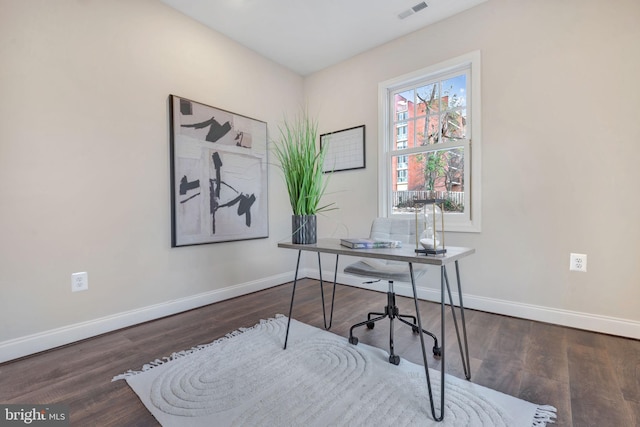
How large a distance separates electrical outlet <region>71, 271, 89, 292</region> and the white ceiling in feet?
7.40

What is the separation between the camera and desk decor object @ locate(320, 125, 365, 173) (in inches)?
128

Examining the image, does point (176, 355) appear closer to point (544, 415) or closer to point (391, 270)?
point (391, 270)

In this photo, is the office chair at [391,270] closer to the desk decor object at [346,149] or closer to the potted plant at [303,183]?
the potted plant at [303,183]

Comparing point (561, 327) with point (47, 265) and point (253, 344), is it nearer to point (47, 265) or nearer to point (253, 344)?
point (253, 344)

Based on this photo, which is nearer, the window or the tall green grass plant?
the tall green grass plant

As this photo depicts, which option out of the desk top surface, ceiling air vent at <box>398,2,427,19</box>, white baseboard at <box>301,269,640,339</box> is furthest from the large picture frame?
white baseboard at <box>301,269,640,339</box>

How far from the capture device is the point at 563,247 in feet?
7.07

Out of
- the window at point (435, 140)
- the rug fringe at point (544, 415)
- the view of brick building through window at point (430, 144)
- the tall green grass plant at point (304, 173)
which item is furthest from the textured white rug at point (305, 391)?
the view of brick building through window at point (430, 144)

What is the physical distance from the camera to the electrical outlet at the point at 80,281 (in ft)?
6.50

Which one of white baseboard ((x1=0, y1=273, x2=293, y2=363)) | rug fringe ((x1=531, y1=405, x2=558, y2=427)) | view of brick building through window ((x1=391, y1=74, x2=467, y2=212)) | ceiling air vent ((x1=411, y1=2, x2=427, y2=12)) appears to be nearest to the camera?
rug fringe ((x1=531, y1=405, x2=558, y2=427))

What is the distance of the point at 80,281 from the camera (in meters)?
2.01

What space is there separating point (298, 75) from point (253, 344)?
320 cm

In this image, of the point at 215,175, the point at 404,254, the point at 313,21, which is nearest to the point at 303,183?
the point at 404,254

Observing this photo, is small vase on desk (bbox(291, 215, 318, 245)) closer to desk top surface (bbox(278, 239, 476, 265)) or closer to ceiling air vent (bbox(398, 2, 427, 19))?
desk top surface (bbox(278, 239, 476, 265))
